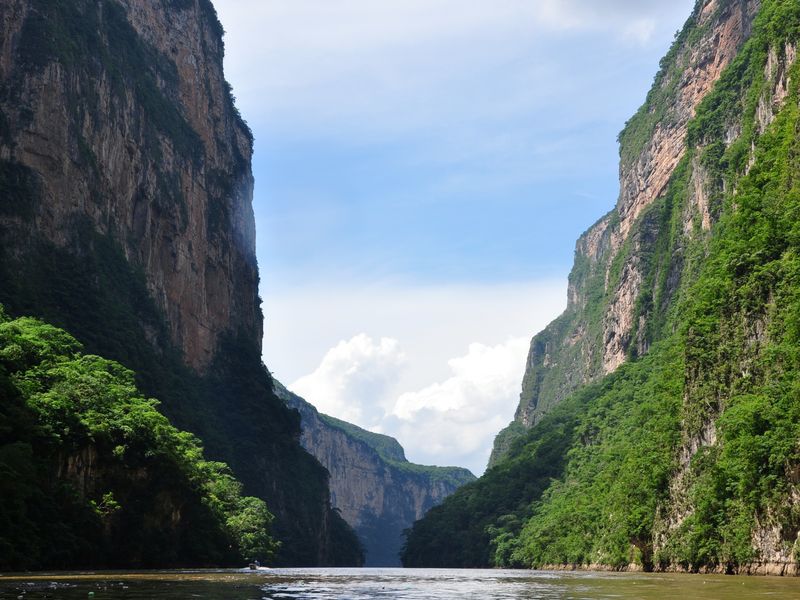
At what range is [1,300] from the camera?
293ft

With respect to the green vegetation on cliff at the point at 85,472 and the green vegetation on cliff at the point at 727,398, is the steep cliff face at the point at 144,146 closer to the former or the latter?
the green vegetation on cliff at the point at 85,472

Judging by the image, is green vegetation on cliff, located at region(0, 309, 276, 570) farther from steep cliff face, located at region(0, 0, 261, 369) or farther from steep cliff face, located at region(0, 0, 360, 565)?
steep cliff face, located at region(0, 0, 261, 369)

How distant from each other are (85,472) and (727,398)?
48498mm

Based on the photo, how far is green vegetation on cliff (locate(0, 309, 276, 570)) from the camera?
5681 centimetres

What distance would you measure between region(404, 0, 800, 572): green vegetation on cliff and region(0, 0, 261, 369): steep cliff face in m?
62.8

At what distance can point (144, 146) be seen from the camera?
13300cm

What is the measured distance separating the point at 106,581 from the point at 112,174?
83.0 m

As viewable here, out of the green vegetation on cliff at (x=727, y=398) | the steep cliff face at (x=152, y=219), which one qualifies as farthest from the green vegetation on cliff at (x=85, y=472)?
the green vegetation on cliff at (x=727, y=398)

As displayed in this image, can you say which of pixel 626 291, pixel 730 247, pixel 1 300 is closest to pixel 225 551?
pixel 1 300

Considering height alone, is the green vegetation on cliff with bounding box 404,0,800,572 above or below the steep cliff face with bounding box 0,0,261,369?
below

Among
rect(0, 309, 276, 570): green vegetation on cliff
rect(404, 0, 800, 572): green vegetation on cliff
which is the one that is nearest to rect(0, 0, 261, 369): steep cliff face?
rect(0, 309, 276, 570): green vegetation on cliff

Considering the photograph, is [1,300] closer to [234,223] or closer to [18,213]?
[18,213]

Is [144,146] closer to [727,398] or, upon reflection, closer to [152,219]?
[152,219]

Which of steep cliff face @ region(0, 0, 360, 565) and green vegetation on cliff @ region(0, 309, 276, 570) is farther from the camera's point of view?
steep cliff face @ region(0, 0, 360, 565)
